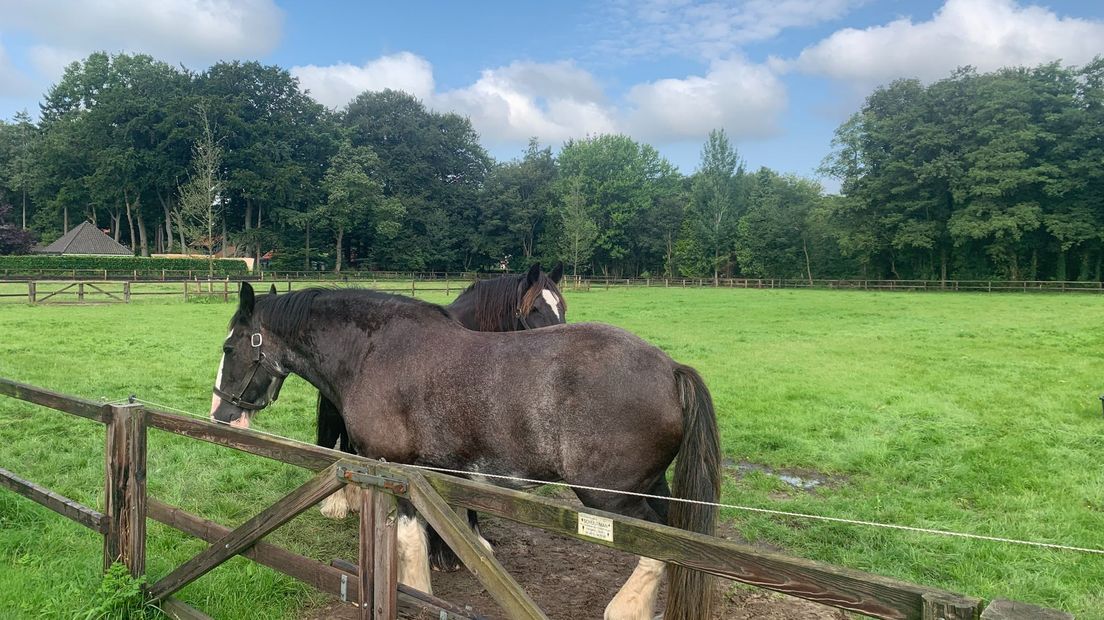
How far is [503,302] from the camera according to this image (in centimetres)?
545

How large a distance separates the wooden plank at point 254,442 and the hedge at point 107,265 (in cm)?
4985

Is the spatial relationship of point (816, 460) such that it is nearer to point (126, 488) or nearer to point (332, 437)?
point (332, 437)

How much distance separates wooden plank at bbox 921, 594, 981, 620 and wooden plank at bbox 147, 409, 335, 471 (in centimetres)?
204

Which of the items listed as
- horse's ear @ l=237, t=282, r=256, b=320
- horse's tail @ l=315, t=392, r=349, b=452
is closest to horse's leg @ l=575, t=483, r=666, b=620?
horse's ear @ l=237, t=282, r=256, b=320

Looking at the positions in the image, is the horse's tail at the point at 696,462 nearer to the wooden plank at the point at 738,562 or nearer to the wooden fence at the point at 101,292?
the wooden plank at the point at 738,562

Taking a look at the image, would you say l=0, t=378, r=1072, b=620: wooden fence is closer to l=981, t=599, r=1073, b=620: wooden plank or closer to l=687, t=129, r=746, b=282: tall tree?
l=981, t=599, r=1073, b=620: wooden plank

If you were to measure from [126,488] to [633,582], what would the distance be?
2.89m

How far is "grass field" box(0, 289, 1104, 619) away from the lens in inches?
164

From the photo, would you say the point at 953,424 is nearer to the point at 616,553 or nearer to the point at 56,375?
the point at 616,553

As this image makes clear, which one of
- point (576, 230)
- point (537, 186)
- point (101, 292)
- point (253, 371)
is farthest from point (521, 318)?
point (537, 186)

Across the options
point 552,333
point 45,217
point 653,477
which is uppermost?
point 45,217

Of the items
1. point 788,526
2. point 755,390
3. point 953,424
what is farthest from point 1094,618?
point 755,390

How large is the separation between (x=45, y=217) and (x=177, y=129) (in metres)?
23.3

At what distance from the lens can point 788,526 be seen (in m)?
5.20
